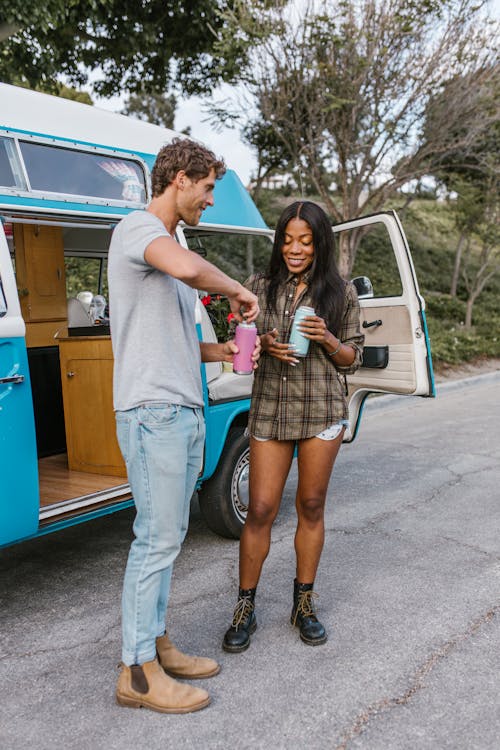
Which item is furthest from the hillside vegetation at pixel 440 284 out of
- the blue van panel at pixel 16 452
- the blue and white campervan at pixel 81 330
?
the blue van panel at pixel 16 452

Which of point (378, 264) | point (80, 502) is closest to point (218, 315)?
point (80, 502)

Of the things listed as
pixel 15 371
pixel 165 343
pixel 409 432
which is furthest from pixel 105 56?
pixel 165 343

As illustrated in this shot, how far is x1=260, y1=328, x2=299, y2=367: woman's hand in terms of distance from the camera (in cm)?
294

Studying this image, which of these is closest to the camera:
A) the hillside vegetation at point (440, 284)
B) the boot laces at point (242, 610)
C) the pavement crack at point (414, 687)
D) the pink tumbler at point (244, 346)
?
the pavement crack at point (414, 687)

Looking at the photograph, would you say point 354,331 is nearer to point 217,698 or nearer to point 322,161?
point 217,698

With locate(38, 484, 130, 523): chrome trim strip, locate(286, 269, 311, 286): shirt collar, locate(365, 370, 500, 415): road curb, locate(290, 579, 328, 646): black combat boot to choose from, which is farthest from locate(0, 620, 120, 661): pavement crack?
locate(365, 370, 500, 415): road curb

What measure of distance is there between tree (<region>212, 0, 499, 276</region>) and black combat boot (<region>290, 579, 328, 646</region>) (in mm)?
7960

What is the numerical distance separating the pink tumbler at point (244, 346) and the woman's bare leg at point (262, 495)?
0.60m

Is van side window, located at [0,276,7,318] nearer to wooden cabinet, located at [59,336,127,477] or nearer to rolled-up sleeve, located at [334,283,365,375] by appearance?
wooden cabinet, located at [59,336,127,477]

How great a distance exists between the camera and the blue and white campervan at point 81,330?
3.34m

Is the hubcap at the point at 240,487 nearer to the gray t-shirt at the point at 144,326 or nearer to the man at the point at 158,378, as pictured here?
the man at the point at 158,378

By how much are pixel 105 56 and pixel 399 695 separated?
10.8m

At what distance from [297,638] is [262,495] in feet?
2.33

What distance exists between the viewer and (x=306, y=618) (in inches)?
127
